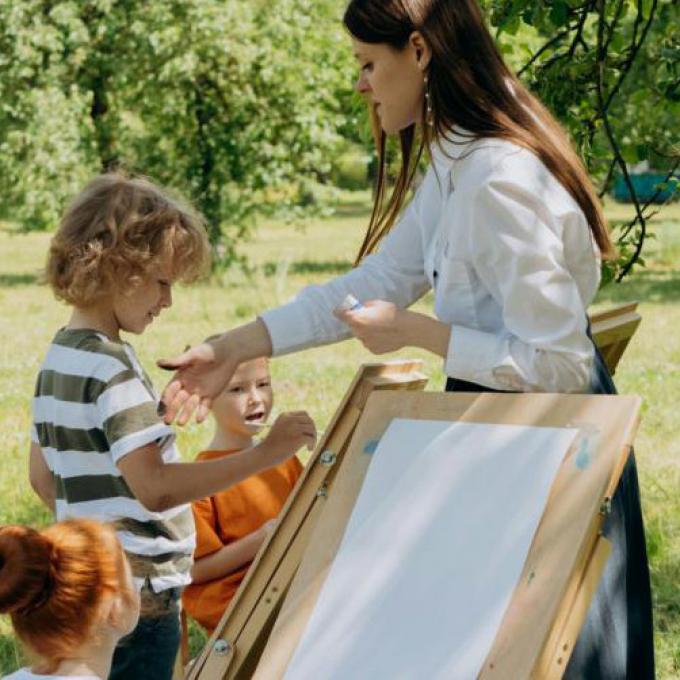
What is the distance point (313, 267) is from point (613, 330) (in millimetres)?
17736

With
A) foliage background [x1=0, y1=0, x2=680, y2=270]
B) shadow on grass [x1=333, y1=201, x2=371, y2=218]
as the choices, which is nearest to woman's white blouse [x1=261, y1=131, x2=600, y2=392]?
foliage background [x1=0, y1=0, x2=680, y2=270]

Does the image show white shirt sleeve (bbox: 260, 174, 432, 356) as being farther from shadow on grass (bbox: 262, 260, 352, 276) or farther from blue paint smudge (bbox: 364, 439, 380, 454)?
shadow on grass (bbox: 262, 260, 352, 276)

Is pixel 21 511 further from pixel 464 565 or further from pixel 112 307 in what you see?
pixel 464 565

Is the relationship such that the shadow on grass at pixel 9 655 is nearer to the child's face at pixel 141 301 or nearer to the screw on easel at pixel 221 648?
the child's face at pixel 141 301

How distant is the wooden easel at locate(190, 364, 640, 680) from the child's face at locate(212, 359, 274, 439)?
1022 mm

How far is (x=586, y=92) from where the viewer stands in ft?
16.9

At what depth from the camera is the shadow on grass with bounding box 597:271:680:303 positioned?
638 inches

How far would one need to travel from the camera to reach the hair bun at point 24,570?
265 cm

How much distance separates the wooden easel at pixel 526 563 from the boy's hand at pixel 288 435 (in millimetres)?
228

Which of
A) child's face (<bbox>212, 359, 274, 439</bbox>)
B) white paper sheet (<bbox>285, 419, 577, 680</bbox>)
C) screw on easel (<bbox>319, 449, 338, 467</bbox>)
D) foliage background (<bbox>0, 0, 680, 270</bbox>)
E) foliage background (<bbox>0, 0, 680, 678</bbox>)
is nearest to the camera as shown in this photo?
white paper sheet (<bbox>285, 419, 577, 680</bbox>)

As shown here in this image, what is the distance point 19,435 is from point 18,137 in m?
10.9

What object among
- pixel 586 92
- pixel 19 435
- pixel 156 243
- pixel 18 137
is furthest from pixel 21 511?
pixel 18 137

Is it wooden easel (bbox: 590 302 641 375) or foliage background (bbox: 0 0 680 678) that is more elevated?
wooden easel (bbox: 590 302 641 375)

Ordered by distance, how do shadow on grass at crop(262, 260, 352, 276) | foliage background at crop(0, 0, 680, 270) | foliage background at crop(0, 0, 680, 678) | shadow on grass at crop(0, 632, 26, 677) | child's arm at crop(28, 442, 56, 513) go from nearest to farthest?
child's arm at crop(28, 442, 56, 513)
shadow on grass at crop(0, 632, 26, 677)
foliage background at crop(0, 0, 680, 678)
foliage background at crop(0, 0, 680, 270)
shadow on grass at crop(262, 260, 352, 276)
